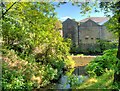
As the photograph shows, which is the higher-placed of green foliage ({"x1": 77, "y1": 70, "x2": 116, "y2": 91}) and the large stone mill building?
the large stone mill building

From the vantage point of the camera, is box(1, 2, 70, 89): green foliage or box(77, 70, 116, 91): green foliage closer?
box(77, 70, 116, 91): green foliage

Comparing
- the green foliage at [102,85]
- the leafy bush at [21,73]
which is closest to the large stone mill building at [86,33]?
the green foliage at [102,85]

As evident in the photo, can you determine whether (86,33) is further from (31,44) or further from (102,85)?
(102,85)

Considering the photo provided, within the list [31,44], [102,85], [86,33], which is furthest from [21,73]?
[86,33]

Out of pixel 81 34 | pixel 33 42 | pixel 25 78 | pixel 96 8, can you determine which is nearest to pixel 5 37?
pixel 33 42

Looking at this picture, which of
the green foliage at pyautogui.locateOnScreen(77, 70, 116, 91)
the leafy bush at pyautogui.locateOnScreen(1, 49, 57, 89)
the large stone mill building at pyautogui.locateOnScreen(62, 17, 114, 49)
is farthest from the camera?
the large stone mill building at pyautogui.locateOnScreen(62, 17, 114, 49)

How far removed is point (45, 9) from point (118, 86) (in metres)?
1.34

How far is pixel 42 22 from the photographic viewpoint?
3.12 metres

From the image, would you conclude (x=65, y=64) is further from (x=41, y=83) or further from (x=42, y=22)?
(x=42, y=22)

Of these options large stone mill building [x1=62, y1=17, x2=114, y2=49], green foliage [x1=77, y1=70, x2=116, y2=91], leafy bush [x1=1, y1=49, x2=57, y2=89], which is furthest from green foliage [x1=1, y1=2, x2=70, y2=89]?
green foliage [x1=77, y1=70, x2=116, y2=91]

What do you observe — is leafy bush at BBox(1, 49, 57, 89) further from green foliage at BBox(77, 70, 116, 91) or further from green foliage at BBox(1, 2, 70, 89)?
green foliage at BBox(77, 70, 116, 91)

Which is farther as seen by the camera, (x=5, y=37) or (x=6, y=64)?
(x=5, y=37)

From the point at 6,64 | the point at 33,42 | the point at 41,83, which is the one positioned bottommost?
the point at 41,83

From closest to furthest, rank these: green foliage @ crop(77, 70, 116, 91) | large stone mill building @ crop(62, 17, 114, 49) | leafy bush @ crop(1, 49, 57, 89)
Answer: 1. green foliage @ crop(77, 70, 116, 91)
2. leafy bush @ crop(1, 49, 57, 89)
3. large stone mill building @ crop(62, 17, 114, 49)
